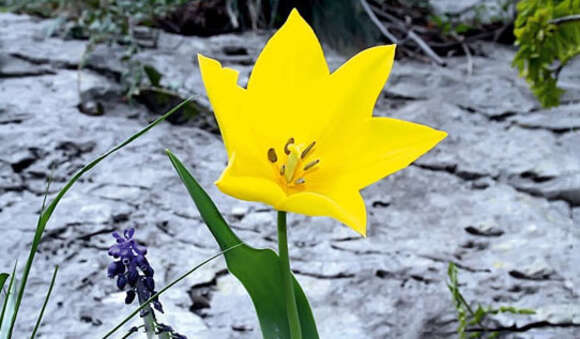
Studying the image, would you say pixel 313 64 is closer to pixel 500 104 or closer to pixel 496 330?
pixel 496 330

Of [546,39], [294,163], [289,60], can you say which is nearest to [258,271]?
[294,163]

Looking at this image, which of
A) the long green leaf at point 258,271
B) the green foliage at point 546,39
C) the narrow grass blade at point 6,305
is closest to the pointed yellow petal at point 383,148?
the long green leaf at point 258,271

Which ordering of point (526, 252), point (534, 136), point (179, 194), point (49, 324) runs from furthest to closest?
1. point (534, 136)
2. point (179, 194)
3. point (526, 252)
4. point (49, 324)

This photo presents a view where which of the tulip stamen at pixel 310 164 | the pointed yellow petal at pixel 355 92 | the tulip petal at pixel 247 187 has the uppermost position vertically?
the pointed yellow petal at pixel 355 92

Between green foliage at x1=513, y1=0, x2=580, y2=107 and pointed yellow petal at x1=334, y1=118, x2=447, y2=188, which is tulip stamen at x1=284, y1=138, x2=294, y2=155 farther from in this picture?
green foliage at x1=513, y1=0, x2=580, y2=107

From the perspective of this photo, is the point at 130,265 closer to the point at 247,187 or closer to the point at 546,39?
the point at 247,187

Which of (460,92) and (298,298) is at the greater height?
(298,298)

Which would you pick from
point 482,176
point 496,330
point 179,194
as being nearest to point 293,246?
point 179,194

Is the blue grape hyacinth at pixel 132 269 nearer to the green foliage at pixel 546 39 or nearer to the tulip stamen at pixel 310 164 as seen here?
the tulip stamen at pixel 310 164
